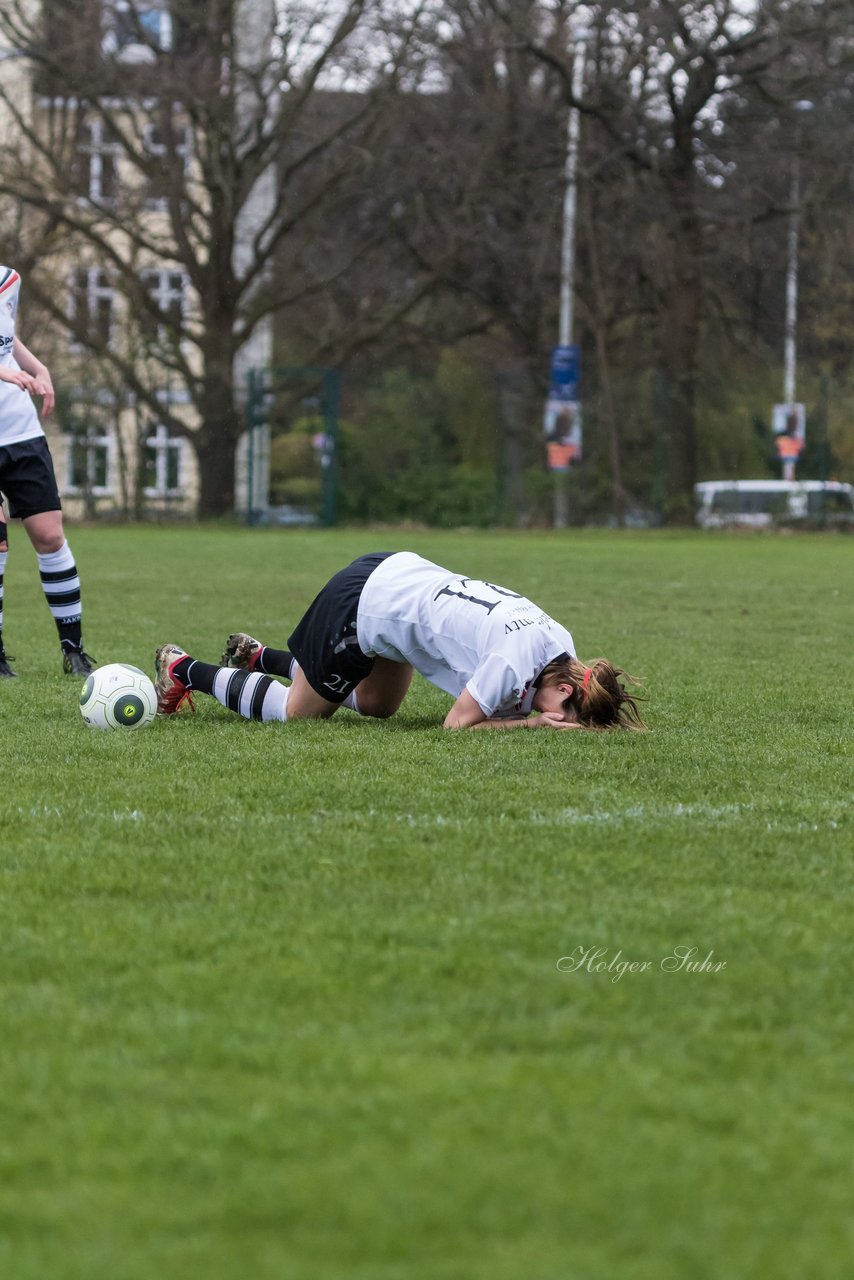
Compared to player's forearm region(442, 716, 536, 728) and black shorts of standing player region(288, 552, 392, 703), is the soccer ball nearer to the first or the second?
black shorts of standing player region(288, 552, 392, 703)

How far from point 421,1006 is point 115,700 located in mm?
3248

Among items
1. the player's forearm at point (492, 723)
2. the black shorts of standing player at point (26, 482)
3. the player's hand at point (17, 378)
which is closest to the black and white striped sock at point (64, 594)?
the black shorts of standing player at point (26, 482)

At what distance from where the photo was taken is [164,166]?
2838cm

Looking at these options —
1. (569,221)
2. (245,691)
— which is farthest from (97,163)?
(245,691)

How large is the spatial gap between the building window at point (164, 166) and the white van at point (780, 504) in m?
10.5

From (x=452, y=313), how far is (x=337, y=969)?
30343 millimetres

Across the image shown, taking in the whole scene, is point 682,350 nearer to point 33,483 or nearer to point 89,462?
point 89,462

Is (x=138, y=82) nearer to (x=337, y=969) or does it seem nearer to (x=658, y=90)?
(x=658, y=90)

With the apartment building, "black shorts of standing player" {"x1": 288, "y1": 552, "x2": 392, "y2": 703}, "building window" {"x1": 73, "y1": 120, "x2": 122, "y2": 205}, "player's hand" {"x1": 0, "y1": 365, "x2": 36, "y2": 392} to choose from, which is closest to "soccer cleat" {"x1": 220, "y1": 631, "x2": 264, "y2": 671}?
"black shorts of standing player" {"x1": 288, "y1": 552, "x2": 392, "y2": 703}

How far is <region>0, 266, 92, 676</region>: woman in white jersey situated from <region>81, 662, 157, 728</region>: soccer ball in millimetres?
1559

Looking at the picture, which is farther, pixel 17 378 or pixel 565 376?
pixel 565 376

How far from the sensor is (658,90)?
2816cm

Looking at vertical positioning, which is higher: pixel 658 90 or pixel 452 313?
pixel 658 90

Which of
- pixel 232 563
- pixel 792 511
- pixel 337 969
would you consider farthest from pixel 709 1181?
pixel 792 511
